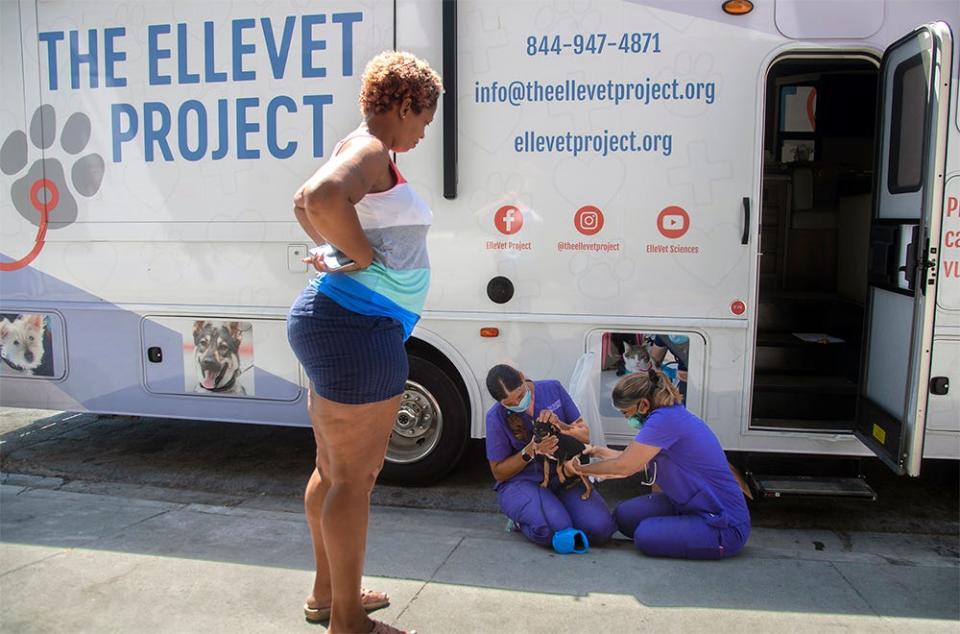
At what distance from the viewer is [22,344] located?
16.4ft

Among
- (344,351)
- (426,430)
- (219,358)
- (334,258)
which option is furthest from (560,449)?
(219,358)

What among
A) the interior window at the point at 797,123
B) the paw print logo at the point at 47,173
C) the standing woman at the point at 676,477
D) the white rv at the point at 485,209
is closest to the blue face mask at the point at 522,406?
the standing woman at the point at 676,477

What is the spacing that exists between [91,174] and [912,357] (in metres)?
4.51

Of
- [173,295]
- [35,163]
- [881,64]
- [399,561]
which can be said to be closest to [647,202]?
[881,64]

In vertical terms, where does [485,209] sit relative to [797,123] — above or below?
below

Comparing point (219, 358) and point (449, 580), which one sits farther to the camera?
point (219, 358)

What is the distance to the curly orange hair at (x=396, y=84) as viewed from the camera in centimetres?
232

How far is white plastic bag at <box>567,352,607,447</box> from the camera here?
4.19 meters

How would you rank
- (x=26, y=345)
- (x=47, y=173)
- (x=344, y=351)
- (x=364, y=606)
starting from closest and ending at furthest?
(x=344, y=351), (x=364, y=606), (x=47, y=173), (x=26, y=345)

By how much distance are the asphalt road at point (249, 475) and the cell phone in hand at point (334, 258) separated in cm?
248

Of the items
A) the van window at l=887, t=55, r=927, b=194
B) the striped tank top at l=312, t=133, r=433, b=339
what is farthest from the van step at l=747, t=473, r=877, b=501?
the striped tank top at l=312, t=133, r=433, b=339

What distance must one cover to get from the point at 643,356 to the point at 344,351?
7.67ft

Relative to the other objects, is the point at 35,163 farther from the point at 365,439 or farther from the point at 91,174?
the point at 365,439

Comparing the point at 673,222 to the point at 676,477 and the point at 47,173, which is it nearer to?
the point at 676,477
